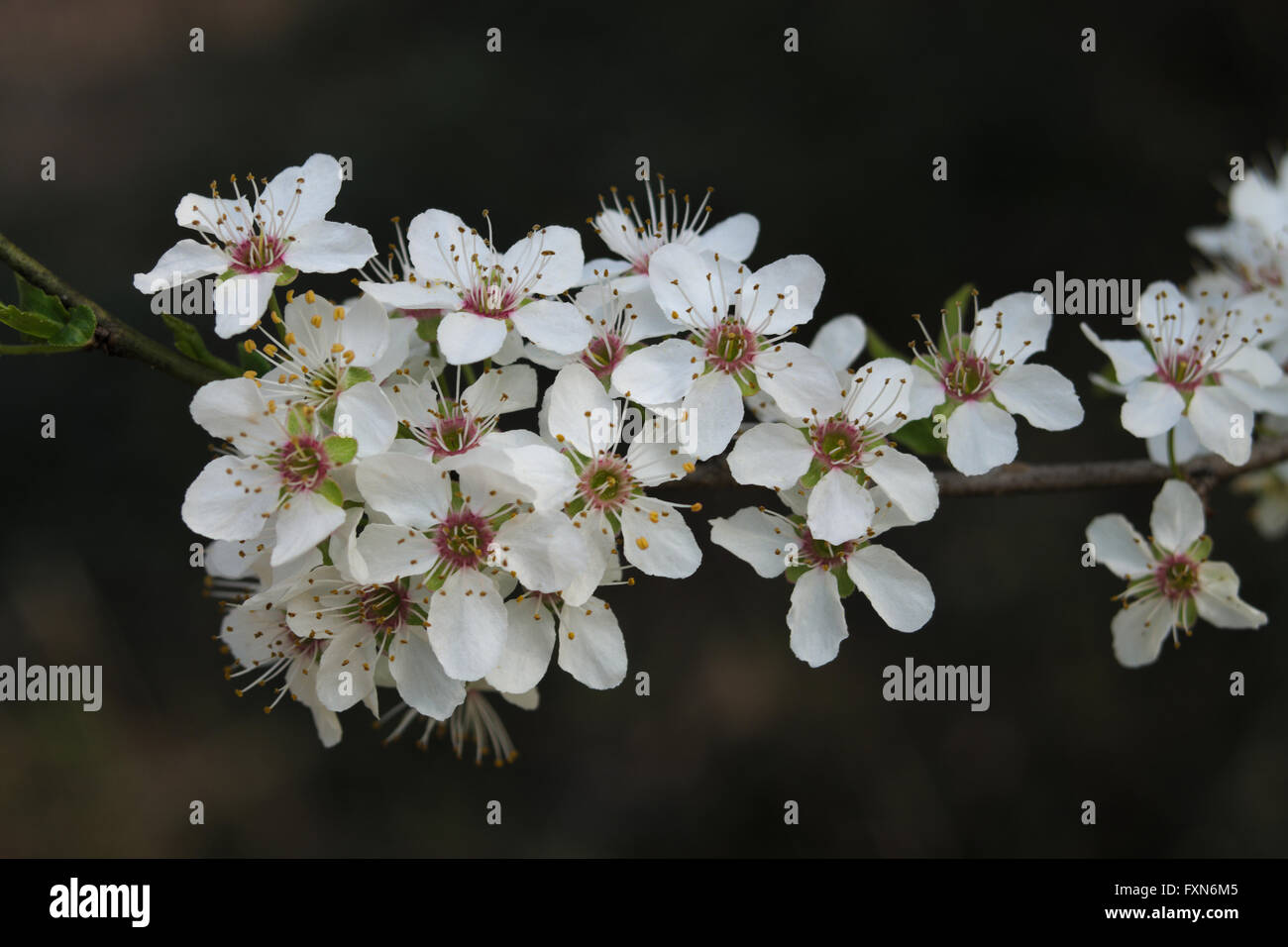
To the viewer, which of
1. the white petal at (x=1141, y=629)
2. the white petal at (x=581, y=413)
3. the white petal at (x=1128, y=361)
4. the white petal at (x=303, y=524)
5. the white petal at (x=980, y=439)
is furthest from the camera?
the white petal at (x=1141, y=629)

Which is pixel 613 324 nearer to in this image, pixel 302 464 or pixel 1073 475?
pixel 302 464

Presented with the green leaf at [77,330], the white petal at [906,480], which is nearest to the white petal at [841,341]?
the white petal at [906,480]

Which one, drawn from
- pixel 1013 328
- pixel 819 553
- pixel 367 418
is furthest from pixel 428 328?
pixel 1013 328

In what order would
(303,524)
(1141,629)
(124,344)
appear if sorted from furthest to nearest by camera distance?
1. (1141,629)
2. (124,344)
3. (303,524)

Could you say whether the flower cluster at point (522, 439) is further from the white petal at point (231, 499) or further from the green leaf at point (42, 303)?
the green leaf at point (42, 303)

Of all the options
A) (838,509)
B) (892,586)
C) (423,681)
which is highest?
(838,509)

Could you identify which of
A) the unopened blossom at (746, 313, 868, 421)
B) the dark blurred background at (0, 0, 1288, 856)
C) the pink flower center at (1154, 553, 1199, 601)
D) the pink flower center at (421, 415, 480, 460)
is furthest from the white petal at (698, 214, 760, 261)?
the dark blurred background at (0, 0, 1288, 856)
